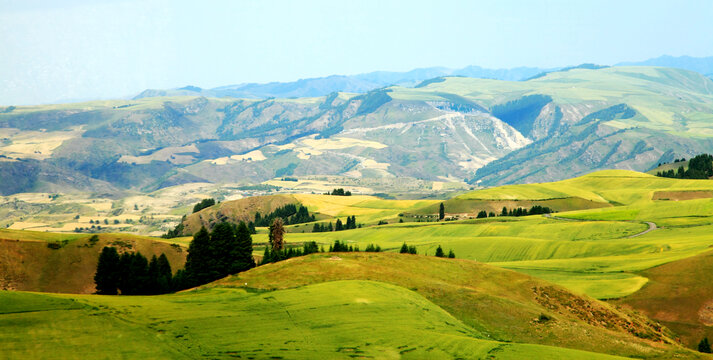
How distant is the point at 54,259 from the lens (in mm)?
144500

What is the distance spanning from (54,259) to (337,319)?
107m

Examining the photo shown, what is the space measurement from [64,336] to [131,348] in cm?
624

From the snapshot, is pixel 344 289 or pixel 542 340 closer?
pixel 542 340

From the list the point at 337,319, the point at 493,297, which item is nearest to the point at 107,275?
the point at 337,319

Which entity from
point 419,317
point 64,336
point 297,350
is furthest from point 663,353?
point 64,336

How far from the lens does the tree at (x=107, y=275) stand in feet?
342

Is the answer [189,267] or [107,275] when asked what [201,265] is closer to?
[189,267]

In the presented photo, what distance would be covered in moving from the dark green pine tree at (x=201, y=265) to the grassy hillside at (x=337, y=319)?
16.4m

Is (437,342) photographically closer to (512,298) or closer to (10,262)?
(512,298)

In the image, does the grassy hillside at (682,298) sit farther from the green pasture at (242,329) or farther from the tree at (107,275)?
the tree at (107,275)

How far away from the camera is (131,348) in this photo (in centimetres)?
5062

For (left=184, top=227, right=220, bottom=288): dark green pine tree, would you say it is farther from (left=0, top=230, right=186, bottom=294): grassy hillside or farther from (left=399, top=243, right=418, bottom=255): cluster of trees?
(left=0, top=230, right=186, bottom=294): grassy hillside

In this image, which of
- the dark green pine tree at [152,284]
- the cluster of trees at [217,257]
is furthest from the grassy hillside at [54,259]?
the cluster of trees at [217,257]

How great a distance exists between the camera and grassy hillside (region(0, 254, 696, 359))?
5262 cm
